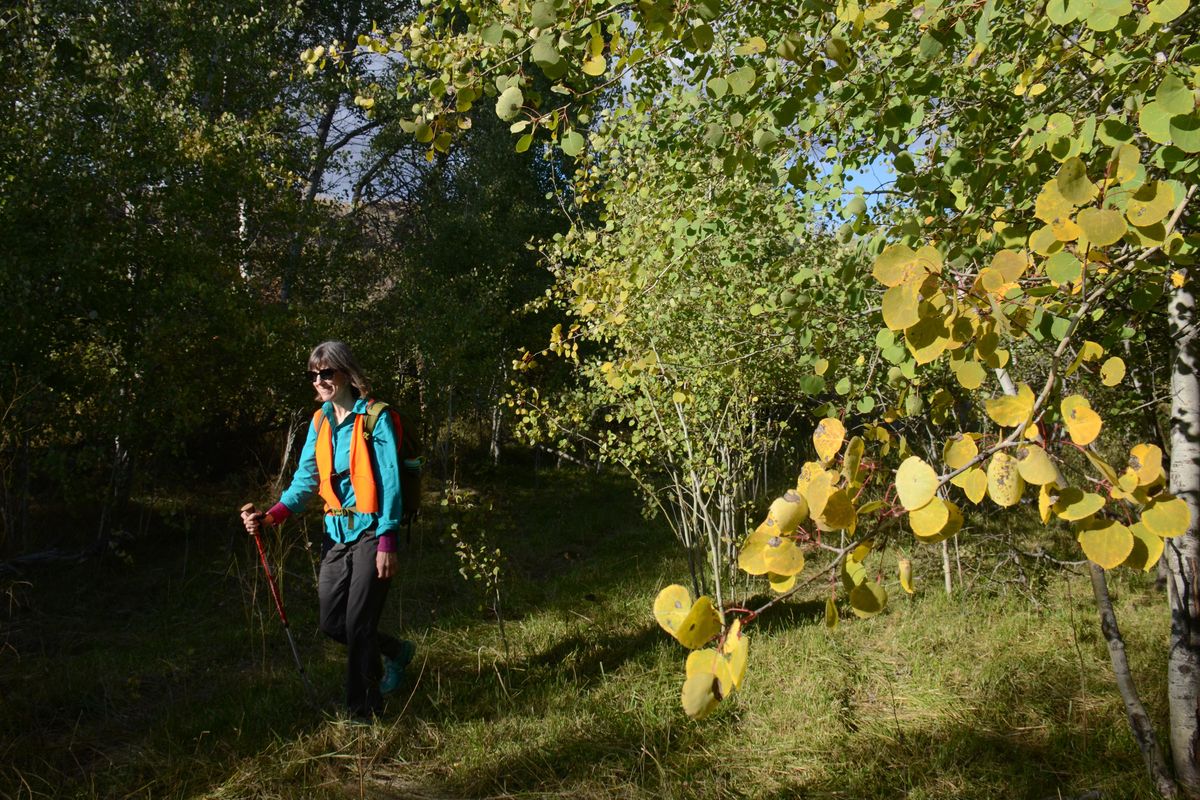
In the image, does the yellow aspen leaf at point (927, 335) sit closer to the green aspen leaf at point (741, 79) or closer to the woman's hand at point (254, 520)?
the green aspen leaf at point (741, 79)

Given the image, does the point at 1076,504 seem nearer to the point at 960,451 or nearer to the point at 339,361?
the point at 960,451

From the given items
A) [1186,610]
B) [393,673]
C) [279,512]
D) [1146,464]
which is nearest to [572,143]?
[1146,464]

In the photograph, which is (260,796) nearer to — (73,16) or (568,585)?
(568,585)

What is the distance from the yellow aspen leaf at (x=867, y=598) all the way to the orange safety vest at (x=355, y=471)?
2.60 meters

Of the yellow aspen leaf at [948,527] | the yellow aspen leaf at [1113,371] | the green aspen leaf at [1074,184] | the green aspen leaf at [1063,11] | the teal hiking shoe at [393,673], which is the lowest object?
the teal hiking shoe at [393,673]

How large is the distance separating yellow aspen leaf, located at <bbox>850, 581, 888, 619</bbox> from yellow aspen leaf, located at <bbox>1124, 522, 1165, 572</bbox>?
0.26 m

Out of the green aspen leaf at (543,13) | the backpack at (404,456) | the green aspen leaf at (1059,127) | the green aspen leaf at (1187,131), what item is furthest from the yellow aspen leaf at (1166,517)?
the backpack at (404,456)

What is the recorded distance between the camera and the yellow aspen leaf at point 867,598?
3.00ft

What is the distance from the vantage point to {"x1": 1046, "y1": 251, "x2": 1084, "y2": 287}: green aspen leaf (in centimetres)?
104

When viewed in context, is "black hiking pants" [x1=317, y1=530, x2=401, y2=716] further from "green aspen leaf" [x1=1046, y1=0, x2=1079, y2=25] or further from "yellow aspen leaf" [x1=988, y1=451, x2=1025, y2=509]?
"green aspen leaf" [x1=1046, y1=0, x2=1079, y2=25]

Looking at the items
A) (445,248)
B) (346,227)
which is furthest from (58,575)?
(445,248)

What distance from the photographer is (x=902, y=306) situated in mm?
919

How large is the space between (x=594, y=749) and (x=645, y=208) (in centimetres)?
285

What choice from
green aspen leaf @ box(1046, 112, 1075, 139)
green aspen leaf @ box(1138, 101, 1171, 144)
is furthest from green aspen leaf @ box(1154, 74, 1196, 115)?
green aspen leaf @ box(1046, 112, 1075, 139)
